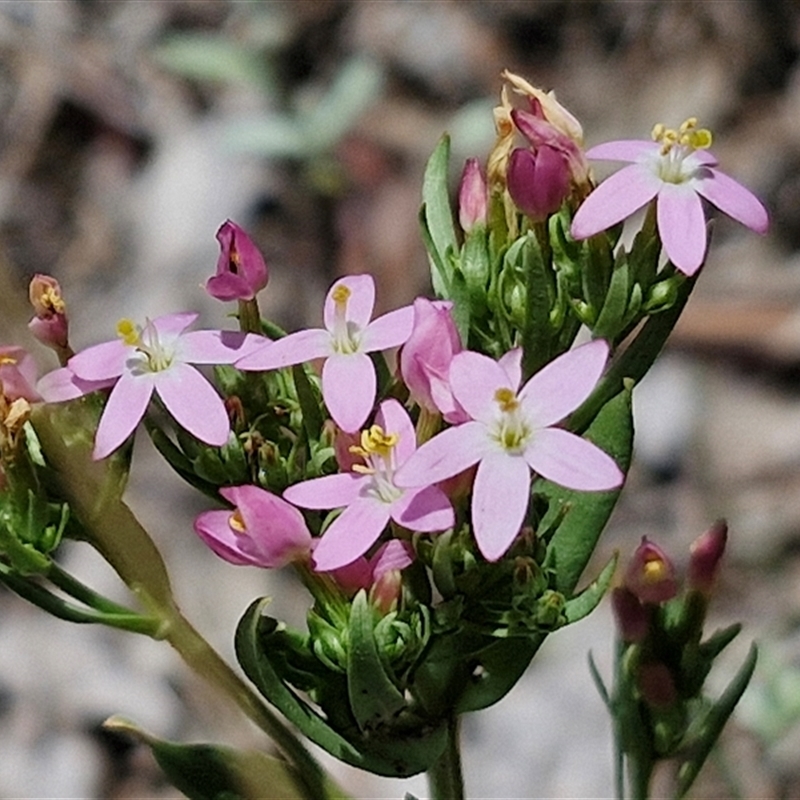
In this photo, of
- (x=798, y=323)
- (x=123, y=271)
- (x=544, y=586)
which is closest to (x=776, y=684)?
(x=798, y=323)

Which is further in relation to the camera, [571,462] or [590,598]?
[590,598]

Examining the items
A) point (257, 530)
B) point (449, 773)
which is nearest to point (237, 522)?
point (257, 530)

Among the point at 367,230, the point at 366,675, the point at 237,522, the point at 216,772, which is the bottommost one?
the point at 367,230

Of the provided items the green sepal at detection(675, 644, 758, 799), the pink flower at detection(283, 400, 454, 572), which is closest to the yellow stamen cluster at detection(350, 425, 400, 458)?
the pink flower at detection(283, 400, 454, 572)

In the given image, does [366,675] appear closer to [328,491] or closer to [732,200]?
[328,491]

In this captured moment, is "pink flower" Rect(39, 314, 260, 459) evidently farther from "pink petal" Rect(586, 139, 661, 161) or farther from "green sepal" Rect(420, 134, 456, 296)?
"pink petal" Rect(586, 139, 661, 161)

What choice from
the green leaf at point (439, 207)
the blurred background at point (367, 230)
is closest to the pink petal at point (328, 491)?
the green leaf at point (439, 207)
